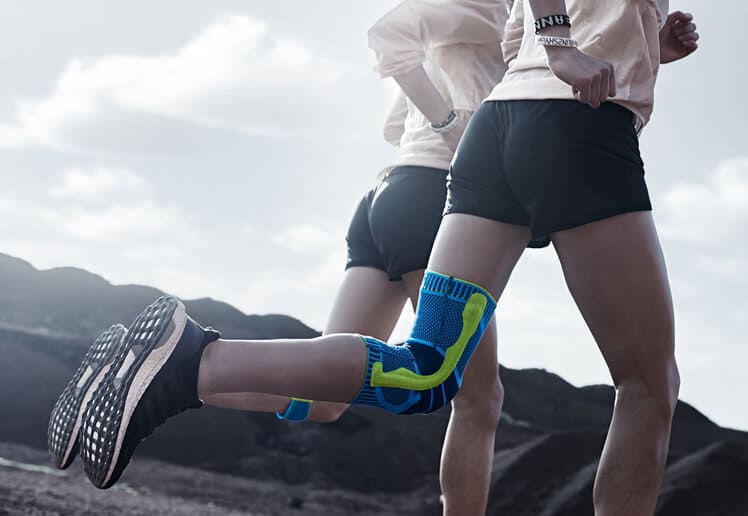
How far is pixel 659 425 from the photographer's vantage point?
6.04 feet

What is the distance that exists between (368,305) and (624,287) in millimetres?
971

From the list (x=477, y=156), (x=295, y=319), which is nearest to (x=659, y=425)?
(x=477, y=156)

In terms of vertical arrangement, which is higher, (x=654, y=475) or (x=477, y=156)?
(x=477, y=156)

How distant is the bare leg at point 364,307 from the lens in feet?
8.41

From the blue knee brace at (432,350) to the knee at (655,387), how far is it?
12.6 inches

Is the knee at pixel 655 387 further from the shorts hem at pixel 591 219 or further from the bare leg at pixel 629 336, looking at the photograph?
the shorts hem at pixel 591 219

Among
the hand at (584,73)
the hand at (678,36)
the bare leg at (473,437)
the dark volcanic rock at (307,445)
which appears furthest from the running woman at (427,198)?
the dark volcanic rock at (307,445)

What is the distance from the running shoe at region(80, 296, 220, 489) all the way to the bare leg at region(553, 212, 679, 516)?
746 millimetres

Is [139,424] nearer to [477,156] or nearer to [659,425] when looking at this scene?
[477,156]

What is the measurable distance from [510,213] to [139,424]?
2.75ft

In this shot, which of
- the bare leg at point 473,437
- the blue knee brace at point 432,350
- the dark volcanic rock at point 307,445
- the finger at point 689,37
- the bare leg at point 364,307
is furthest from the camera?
the dark volcanic rock at point 307,445

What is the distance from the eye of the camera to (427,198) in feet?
8.01

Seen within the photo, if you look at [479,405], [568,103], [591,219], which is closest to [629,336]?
[591,219]

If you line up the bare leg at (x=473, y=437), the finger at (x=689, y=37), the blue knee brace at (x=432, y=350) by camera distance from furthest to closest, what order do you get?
the bare leg at (x=473, y=437)
the finger at (x=689, y=37)
the blue knee brace at (x=432, y=350)
